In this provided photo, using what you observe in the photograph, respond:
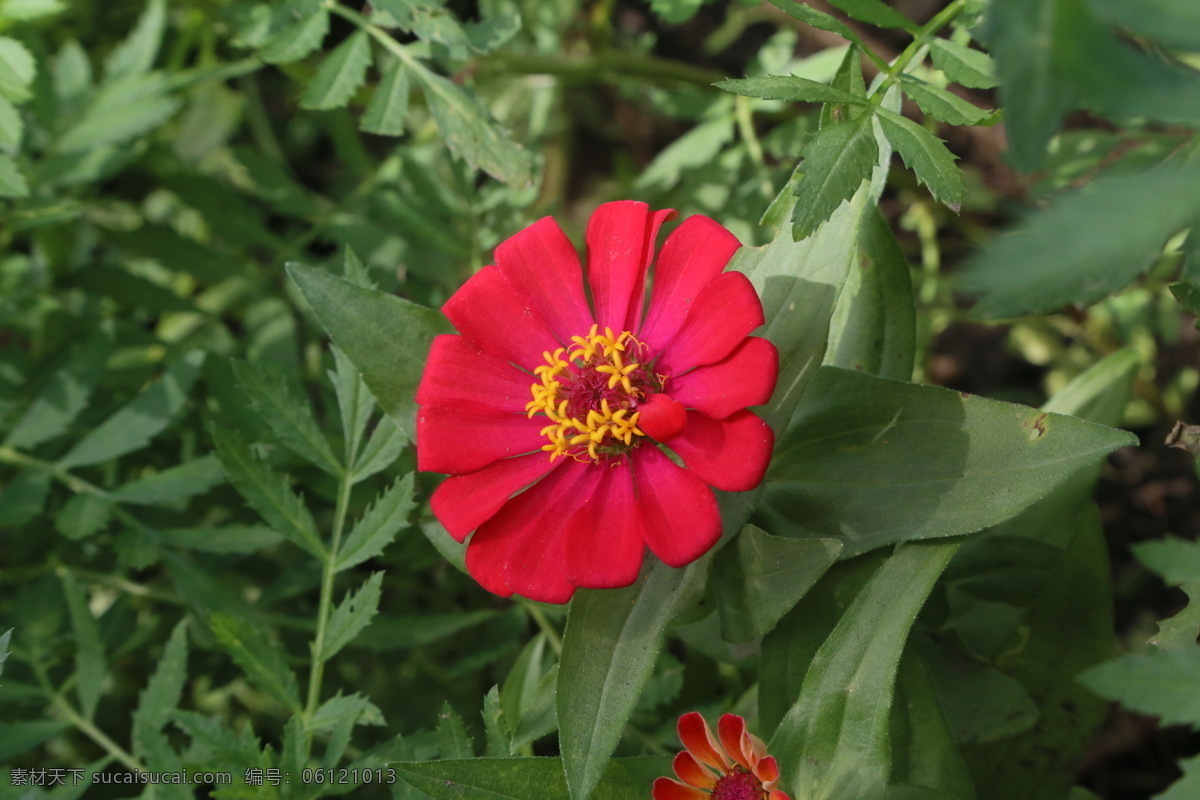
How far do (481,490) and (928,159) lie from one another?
53cm

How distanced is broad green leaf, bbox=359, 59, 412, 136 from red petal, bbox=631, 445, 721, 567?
0.64 meters

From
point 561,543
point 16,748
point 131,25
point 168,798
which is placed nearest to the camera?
point 561,543

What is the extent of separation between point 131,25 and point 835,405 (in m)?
1.81

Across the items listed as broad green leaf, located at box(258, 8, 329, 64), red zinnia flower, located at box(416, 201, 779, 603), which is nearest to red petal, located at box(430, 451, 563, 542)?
red zinnia flower, located at box(416, 201, 779, 603)

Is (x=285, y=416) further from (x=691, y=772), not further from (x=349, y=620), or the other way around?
(x=691, y=772)

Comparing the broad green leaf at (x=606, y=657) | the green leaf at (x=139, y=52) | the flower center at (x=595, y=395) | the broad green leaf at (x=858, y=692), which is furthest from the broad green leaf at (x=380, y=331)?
the green leaf at (x=139, y=52)

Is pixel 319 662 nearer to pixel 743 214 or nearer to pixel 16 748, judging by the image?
pixel 16 748

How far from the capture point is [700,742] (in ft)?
3.13

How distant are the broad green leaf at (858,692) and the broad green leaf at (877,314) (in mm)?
257

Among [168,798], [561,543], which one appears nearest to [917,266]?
[561,543]

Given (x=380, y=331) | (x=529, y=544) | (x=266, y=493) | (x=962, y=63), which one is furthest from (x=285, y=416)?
(x=962, y=63)

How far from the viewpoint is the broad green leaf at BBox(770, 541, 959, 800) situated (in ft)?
2.94

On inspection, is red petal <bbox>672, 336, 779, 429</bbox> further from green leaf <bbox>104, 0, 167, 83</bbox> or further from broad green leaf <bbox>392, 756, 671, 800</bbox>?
green leaf <bbox>104, 0, 167, 83</bbox>

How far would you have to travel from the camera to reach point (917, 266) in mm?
2127
